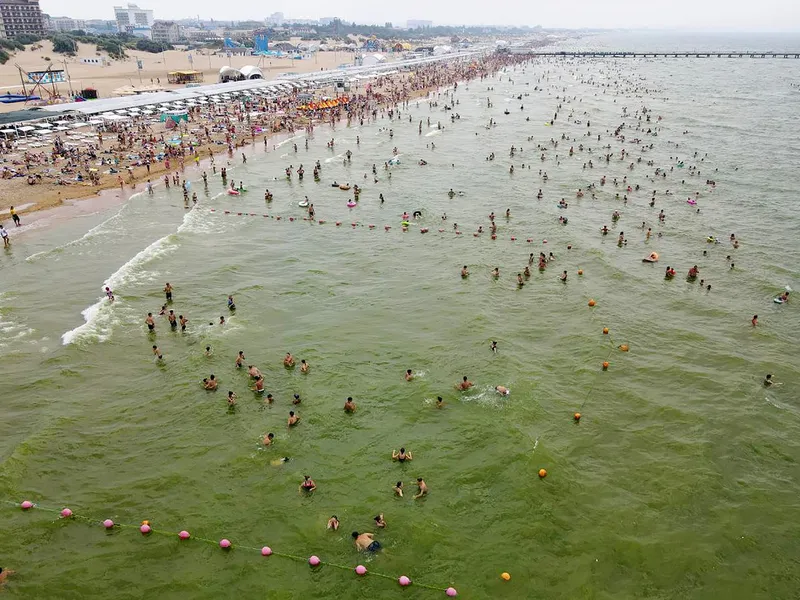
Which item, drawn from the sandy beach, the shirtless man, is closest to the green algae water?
the shirtless man

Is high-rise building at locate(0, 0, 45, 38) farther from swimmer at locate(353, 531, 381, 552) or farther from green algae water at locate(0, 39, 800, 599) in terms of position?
swimmer at locate(353, 531, 381, 552)

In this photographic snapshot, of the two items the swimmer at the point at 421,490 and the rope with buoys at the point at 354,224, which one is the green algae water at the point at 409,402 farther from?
the rope with buoys at the point at 354,224

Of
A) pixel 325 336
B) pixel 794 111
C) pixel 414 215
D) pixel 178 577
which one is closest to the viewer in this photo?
pixel 178 577

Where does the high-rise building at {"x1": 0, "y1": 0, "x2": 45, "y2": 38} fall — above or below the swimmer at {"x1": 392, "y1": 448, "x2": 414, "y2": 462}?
above

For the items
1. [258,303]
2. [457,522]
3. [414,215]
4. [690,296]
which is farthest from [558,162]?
[457,522]

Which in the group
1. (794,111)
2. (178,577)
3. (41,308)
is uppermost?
(794,111)

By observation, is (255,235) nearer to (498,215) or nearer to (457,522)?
(498,215)
